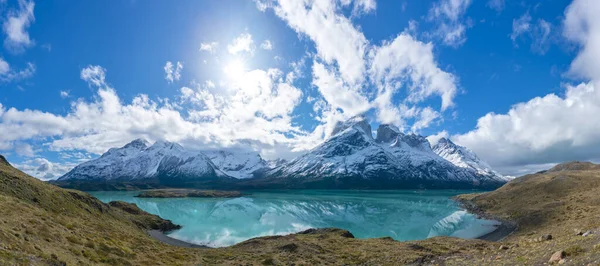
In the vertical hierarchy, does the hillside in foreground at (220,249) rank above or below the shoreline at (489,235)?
above

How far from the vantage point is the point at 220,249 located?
170 feet

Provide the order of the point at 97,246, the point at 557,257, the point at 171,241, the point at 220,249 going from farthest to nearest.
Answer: the point at 171,241 < the point at 220,249 < the point at 97,246 < the point at 557,257

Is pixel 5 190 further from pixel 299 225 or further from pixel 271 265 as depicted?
pixel 299 225

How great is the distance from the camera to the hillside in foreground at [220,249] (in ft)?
73.1

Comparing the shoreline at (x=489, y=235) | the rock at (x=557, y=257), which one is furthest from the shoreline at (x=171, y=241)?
the rock at (x=557, y=257)

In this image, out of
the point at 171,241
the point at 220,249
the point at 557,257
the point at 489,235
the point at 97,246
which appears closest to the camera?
the point at 557,257

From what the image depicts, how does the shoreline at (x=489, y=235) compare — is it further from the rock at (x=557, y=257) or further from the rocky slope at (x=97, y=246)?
the rock at (x=557, y=257)

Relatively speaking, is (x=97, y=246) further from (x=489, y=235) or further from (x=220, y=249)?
(x=489, y=235)

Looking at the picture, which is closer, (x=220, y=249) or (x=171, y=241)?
(x=220, y=249)

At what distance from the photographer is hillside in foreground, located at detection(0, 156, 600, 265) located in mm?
22281

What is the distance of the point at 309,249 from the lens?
4700cm

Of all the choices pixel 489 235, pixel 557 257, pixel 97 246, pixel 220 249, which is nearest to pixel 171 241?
pixel 220 249

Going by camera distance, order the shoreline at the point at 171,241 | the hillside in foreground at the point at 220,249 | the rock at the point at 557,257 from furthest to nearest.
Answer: the shoreline at the point at 171,241
the hillside in foreground at the point at 220,249
the rock at the point at 557,257

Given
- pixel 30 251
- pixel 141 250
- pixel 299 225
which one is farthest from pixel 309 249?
pixel 299 225
